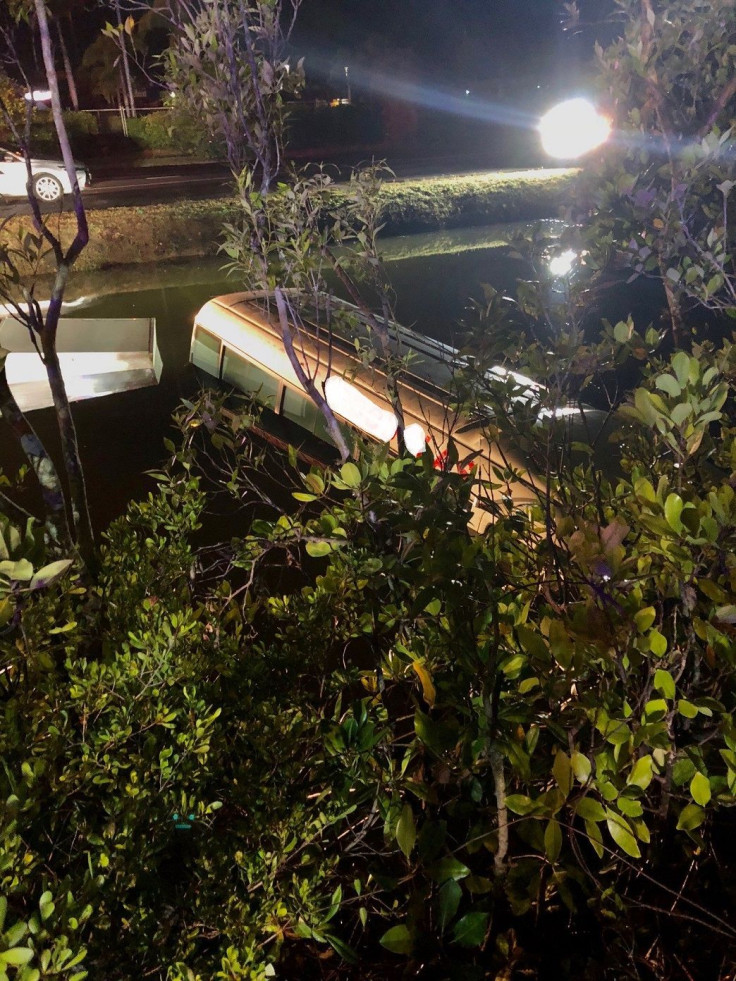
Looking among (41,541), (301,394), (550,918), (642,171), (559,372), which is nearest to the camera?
(41,541)

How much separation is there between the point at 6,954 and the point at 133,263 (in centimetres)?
1685

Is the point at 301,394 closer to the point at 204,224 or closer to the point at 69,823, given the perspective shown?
the point at 69,823

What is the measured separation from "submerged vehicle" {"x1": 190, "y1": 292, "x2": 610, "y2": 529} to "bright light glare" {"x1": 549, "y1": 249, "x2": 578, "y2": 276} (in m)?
0.76

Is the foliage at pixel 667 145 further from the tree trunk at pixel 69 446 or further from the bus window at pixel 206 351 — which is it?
the bus window at pixel 206 351

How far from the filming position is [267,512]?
6434mm

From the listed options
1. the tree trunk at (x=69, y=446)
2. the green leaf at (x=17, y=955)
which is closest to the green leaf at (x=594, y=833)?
the green leaf at (x=17, y=955)

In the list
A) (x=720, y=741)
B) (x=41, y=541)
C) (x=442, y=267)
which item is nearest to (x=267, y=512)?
(x=41, y=541)

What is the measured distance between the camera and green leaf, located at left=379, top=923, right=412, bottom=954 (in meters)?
1.58

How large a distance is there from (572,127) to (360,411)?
9.06ft

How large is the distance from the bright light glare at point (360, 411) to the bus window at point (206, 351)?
2604 mm

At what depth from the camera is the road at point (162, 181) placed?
17438mm

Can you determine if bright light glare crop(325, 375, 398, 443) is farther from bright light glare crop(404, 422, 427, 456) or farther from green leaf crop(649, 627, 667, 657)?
green leaf crop(649, 627, 667, 657)

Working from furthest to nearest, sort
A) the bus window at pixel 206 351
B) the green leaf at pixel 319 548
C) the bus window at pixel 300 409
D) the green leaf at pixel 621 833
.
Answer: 1. the bus window at pixel 206 351
2. the bus window at pixel 300 409
3. the green leaf at pixel 319 548
4. the green leaf at pixel 621 833

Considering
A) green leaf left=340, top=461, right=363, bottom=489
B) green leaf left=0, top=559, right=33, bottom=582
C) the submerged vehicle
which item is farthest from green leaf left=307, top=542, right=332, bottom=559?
the submerged vehicle
